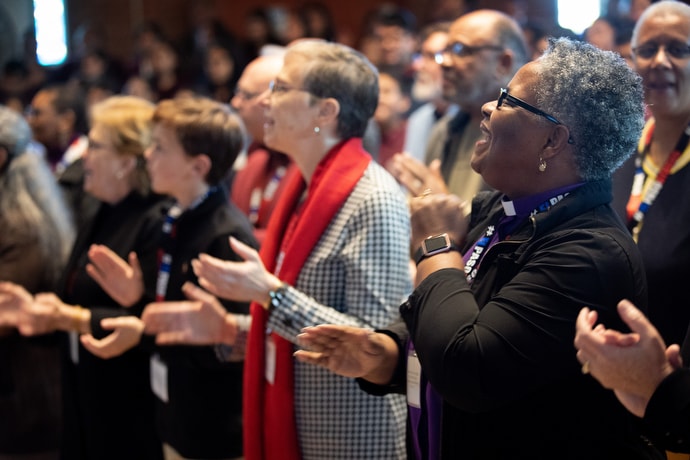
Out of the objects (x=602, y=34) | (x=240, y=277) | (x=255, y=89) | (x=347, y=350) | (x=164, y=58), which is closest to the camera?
(x=347, y=350)

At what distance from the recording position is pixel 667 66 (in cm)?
240

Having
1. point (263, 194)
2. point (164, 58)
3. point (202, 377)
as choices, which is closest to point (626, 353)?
point (202, 377)

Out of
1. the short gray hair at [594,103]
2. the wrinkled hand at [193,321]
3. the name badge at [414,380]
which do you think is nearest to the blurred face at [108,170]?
the wrinkled hand at [193,321]

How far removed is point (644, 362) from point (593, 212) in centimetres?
34

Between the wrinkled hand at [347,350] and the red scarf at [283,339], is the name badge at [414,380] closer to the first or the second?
the wrinkled hand at [347,350]

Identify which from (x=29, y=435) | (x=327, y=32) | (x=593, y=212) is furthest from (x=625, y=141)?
(x=327, y=32)

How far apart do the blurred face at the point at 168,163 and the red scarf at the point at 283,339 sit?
1.77 feet

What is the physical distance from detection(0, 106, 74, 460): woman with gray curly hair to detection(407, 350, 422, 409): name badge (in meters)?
2.05

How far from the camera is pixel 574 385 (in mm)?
1633

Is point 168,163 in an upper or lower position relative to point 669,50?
lower

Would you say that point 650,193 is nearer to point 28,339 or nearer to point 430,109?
point 430,109

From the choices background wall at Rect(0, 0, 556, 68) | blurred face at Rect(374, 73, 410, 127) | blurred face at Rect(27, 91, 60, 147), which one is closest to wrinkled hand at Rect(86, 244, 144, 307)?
blurred face at Rect(374, 73, 410, 127)

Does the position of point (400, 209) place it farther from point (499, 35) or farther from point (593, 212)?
point (499, 35)

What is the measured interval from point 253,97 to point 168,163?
0.67 meters
